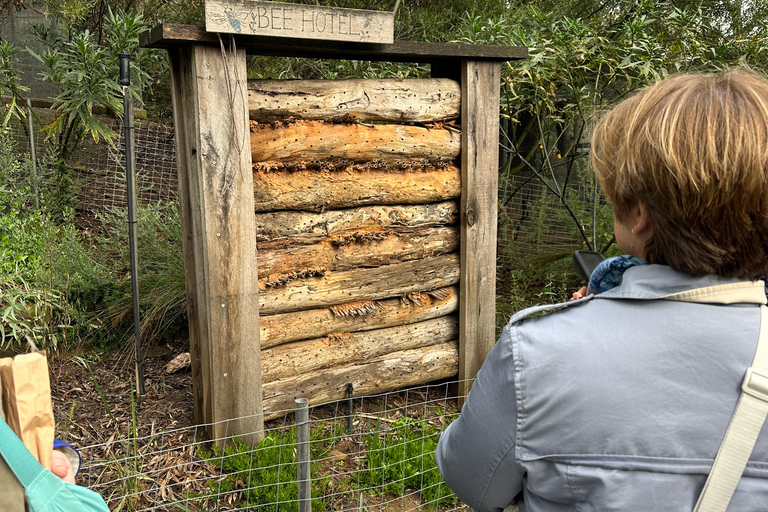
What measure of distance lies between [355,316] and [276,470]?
36.3 inches

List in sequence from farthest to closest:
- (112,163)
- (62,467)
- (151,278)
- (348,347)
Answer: (112,163), (151,278), (348,347), (62,467)

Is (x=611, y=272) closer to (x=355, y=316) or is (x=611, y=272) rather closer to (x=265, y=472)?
(x=265, y=472)

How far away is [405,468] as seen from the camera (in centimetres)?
321

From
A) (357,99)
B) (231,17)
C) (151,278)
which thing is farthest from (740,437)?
(151,278)

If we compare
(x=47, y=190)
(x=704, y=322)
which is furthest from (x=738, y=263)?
(x=47, y=190)

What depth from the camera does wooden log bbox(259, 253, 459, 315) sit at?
10.9 feet

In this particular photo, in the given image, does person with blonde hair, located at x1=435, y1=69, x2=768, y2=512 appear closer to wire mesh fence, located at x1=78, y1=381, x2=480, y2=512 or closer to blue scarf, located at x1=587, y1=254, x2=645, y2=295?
blue scarf, located at x1=587, y1=254, x2=645, y2=295

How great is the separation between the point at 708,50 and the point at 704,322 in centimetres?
434

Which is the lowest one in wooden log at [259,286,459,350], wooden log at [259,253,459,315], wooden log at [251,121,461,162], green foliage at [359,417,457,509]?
green foliage at [359,417,457,509]

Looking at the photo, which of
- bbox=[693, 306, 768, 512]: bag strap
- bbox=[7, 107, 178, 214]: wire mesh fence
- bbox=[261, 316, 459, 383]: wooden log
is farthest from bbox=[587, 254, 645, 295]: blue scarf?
bbox=[7, 107, 178, 214]: wire mesh fence

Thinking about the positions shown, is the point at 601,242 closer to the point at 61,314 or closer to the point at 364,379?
the point at 364,379

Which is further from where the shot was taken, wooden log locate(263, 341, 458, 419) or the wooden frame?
wooden log locate(263, 341, 458, 419)

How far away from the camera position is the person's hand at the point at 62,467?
1.29m

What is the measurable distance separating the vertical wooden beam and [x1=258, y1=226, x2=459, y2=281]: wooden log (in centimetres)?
15
